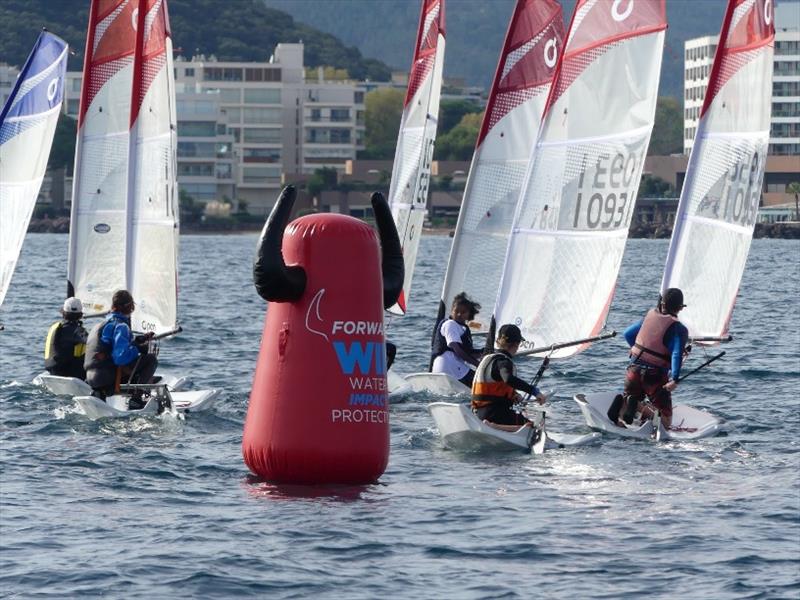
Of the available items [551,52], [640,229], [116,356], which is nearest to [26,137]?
[116,356]

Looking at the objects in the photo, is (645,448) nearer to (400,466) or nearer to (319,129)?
(400,466)

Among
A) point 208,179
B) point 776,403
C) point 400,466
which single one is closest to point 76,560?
point 400,466

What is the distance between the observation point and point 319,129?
185 metres

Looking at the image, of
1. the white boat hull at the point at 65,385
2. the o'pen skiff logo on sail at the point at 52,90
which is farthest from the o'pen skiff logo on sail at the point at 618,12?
the o'pen skiff logo on sail at the point at 52,90

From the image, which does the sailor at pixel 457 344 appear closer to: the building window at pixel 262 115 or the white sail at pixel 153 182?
the white sail at pixel 153 182

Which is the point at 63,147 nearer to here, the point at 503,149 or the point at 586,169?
the point at 503,149

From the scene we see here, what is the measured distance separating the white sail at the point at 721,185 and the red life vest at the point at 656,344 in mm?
2309

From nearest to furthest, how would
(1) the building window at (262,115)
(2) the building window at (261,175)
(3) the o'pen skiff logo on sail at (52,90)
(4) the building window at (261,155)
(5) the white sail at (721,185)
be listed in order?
1. (5) the white sail at (721,185)
2. (3) the o'pen skiff logo on sail at (52,90)
3. (2) the building window at (261,175)
4. (4) the building window at (261,155)
5. (1) the building window at (262,115)

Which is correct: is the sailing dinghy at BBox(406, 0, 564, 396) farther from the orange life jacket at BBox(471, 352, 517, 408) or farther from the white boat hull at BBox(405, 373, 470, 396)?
the orange life jacket at BBox(471, 352, 517, 408)

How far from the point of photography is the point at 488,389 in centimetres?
1884

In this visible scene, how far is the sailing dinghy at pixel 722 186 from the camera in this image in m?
22.5

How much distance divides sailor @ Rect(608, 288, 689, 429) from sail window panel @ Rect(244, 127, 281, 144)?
6337 inches

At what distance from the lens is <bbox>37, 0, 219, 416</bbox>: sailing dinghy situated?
25891 millimetres

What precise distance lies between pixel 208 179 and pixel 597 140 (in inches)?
5612
